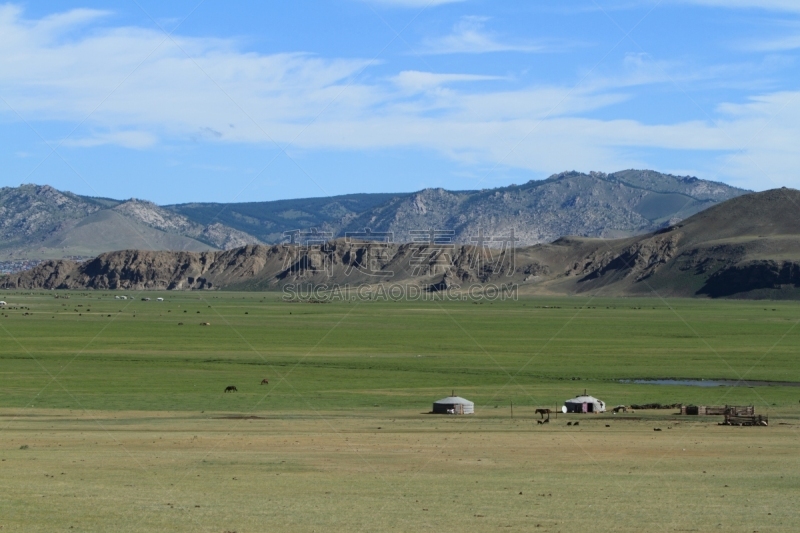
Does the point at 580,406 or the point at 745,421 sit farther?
the point at 580,406

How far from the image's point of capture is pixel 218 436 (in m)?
38.6

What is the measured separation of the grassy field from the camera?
22953mm

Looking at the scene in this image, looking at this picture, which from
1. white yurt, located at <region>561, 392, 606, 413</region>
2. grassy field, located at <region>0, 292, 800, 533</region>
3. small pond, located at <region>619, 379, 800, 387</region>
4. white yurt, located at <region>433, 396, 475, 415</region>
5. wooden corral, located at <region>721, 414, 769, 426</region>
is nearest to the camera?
grassy field, located at <region>0, 292, 800, 533</region>

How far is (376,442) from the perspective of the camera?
37.1 m

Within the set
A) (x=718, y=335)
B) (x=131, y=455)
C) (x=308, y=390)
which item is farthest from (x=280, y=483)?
(x=718, y=335)

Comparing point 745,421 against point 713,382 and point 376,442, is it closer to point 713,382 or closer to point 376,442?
point 376,442

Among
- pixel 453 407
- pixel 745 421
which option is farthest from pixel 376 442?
pixel 745 421

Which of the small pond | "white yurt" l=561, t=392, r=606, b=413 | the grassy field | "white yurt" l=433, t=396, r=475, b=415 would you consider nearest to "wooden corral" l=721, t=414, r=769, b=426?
the grassy field

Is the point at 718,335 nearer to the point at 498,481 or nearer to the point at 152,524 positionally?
the point at 498,481

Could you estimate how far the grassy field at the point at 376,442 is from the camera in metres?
23.0

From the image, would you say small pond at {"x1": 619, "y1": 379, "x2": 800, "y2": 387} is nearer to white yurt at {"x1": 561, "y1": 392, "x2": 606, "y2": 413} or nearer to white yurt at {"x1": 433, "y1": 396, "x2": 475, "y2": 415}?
white yurt at {"x1": 561, "y1": 392, "x2": 606, "y2": 413}

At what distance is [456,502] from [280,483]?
5.08 metres

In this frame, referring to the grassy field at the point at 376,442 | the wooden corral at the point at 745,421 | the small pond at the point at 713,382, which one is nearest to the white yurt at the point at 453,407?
the grassy field at the point at 376,442

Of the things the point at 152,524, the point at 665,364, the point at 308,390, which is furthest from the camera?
the point at 665,364
